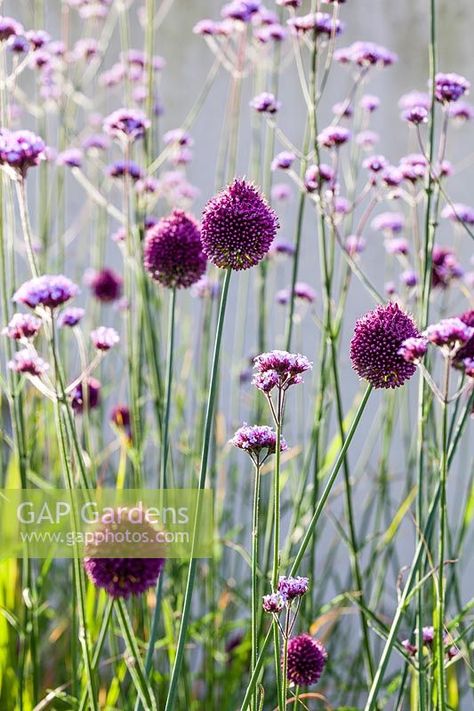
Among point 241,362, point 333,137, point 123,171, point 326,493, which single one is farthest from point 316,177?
point 241,362

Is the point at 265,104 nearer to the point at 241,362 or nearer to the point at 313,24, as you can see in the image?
the point at 313,24

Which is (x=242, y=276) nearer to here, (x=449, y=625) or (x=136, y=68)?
(x=136, y=68)

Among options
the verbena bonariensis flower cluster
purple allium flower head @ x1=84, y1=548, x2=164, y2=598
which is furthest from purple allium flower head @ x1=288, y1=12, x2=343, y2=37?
purple allium flower head @ x1=84, y1=548, x2=164, y2=598

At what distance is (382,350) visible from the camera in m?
0.86

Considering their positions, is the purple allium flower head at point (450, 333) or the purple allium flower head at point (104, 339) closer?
the purple allium flower head at point (450, 333)

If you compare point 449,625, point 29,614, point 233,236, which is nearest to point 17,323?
point 233,236

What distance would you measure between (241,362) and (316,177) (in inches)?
34.3

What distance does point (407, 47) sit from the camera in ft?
9.07

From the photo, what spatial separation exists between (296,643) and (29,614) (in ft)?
1.57

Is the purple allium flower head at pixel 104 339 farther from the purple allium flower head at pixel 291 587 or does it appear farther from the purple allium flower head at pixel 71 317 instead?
the purple allium flower head at pixel 291 587

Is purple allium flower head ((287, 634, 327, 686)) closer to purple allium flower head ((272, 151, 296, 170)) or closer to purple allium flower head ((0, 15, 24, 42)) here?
purple allium flower head ((272, 151, 296, 170))

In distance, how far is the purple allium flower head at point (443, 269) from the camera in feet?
5.43

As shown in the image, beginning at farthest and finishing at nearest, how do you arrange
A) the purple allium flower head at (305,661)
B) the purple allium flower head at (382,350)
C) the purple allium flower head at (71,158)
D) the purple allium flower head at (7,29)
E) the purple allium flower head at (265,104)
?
the purple allium flower head at (71,158) < the purple allium flower head at (265,104) < the purple allium flower head at (7,29) < the purple allium flower head at (305,661) < the purple allium flower head at (382,350)

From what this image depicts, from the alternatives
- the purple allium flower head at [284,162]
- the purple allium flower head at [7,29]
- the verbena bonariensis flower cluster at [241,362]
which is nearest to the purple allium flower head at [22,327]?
the verbena bonariensis flower cluster at [241,362]
